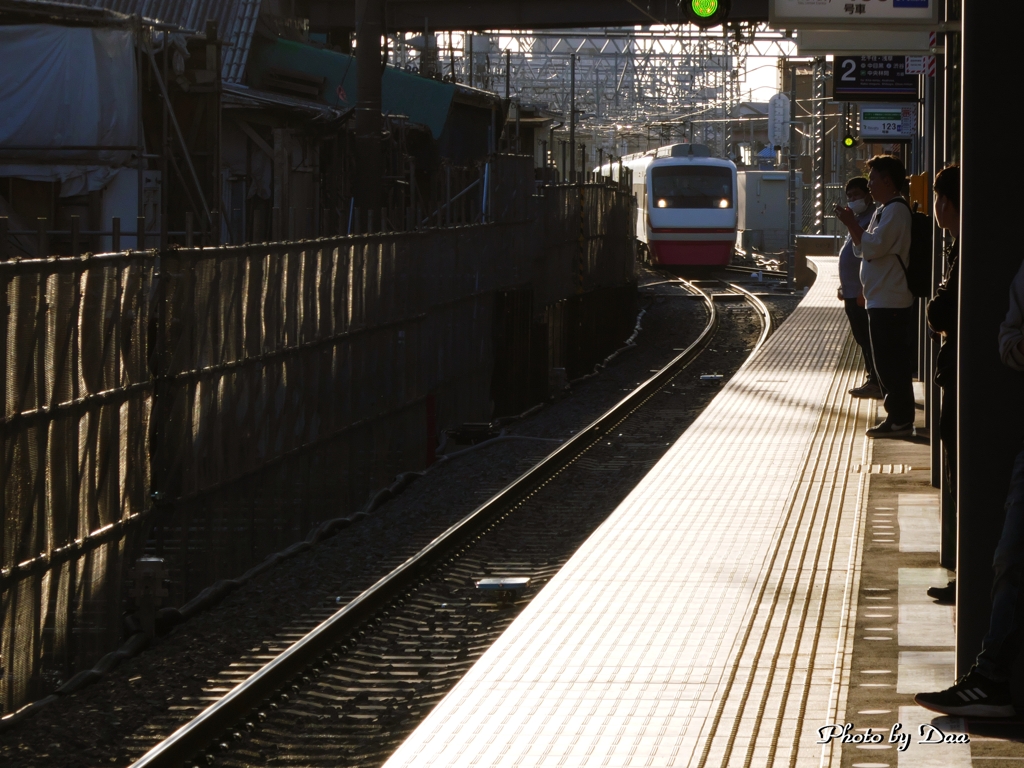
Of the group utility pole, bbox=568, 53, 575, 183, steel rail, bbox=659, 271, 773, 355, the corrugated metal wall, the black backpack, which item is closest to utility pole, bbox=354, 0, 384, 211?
the corrugated metal wall

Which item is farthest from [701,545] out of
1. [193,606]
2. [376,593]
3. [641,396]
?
[641,396]

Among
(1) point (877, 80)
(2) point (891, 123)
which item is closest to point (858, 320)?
(1) point (877, 80)

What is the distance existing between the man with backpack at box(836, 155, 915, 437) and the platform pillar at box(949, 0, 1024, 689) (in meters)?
4.77

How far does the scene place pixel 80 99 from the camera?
20094 mm

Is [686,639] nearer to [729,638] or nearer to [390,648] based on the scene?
[729,638]

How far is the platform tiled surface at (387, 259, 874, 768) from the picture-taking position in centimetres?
444

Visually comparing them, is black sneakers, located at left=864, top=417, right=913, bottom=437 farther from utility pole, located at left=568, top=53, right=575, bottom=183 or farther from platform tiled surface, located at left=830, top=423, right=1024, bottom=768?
utility pole, located at left=568, top=53, right=575, bottom=183

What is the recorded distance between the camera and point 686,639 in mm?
5574

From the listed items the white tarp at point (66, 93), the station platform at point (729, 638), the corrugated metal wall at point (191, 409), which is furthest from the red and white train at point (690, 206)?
the station platform at point (729, 638)

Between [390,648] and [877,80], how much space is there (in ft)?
32.8

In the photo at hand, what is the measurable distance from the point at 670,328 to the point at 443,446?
42.9 feet

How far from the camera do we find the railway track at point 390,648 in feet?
18.9

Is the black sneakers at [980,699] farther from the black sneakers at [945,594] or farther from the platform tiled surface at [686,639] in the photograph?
the black sneakers at [945,594]

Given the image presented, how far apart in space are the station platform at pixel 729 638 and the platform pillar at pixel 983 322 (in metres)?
0.48
